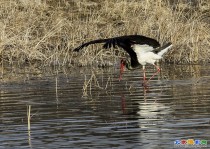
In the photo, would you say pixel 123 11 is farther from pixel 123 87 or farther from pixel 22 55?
pixel 123 87

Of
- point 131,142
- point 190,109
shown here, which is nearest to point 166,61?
point 190,109

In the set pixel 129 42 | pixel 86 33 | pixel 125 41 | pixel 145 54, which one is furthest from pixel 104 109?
pixel 86 33

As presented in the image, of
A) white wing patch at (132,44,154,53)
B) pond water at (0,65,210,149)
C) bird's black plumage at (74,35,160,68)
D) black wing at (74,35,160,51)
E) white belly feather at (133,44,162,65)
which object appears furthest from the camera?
white belly feather at (133,44,162,65)

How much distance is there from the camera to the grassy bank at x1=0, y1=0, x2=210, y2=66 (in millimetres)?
20797

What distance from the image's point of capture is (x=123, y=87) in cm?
1600

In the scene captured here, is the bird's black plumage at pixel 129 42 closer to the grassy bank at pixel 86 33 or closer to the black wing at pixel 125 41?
the black wing at pixel 125 41

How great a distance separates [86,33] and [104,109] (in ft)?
31.7

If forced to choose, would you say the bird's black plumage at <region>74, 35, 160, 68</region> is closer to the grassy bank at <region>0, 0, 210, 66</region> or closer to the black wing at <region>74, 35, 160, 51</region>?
the black wing at <region>74, 35, 160, 51</region>

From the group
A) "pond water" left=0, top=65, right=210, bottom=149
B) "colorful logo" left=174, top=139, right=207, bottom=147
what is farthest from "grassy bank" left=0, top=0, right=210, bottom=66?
"colorful logo" left=174, top=139, right=207, bottom=147

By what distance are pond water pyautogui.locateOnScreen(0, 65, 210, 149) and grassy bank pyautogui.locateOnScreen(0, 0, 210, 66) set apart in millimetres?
1345

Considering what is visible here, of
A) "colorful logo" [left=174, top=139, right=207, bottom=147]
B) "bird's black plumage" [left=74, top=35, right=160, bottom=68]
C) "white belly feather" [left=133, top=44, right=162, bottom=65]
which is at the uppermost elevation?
"bird's black plumage" [left=74, top=35, right=160, bottom=68]

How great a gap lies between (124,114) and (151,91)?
320 cm

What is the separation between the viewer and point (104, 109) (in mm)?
12773

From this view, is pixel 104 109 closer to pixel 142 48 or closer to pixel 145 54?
pixel 142 48
